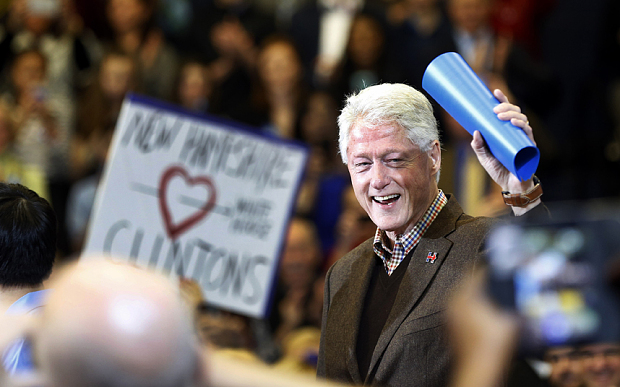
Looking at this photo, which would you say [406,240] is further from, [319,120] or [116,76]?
[116,76]

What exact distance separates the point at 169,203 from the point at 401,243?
233cm

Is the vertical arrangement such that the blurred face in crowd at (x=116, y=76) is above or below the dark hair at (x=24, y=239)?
above

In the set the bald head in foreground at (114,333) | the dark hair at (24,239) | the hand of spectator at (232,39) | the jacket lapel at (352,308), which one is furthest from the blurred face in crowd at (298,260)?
the bald head in foreground at (114,333)

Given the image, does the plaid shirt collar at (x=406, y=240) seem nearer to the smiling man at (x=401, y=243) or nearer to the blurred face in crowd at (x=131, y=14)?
the smiling man at (x=401, y=243)

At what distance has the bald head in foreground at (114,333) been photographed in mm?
819

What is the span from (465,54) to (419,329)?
3437 millimetres

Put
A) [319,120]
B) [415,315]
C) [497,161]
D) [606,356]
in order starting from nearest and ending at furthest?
[606,356] → [415,315] → [497,161] → [319,120]

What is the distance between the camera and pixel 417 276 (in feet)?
7.06

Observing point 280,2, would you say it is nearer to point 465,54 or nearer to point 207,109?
point 207,109

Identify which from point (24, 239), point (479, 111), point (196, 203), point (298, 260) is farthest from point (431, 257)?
point (298, 260)

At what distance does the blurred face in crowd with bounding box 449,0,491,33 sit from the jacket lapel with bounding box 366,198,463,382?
315 centimetres

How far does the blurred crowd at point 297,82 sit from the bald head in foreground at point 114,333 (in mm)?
3356

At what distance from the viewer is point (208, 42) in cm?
628

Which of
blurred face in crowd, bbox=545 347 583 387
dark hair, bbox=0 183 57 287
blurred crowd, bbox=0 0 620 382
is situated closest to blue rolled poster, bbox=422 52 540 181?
blurred face in crowd, bbox=545 347 583 387
